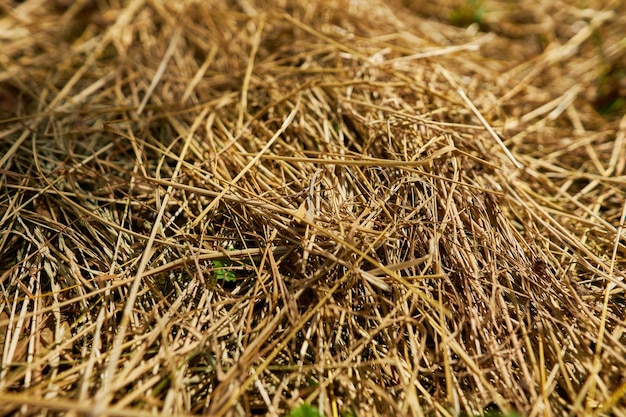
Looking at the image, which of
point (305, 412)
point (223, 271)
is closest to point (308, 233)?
point (223, 271)

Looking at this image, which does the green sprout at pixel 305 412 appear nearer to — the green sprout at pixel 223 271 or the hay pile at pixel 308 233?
the hay pile at pixel 308 233

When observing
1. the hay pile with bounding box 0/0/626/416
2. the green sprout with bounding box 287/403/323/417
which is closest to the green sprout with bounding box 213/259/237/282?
the hay pile with bounding box 0/0/626/416

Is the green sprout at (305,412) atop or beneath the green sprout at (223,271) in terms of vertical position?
beneath

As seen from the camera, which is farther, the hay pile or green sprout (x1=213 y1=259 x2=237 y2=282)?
green sprout (x1=213 y1=259 x2=237 y2=282)

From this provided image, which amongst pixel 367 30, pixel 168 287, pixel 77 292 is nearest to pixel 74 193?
pixel 77 292

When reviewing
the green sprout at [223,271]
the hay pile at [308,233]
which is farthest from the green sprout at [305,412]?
the green sprout at [223,271]

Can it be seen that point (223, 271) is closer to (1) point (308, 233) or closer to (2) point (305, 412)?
(1) point (308, 233)

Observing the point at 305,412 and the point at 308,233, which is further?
the point at 308,233

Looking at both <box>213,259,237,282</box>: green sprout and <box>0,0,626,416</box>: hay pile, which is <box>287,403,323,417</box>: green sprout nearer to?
<box>0,0,626,416</box>: hay pile

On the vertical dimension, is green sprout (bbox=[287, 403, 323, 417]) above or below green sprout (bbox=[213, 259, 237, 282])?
below
